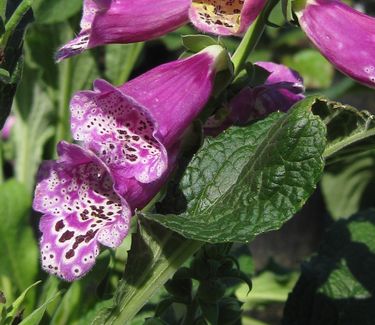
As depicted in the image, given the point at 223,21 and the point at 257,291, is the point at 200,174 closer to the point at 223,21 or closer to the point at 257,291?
the point at 223,21

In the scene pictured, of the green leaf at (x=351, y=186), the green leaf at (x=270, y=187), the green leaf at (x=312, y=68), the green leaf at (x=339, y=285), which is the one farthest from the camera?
the green leaf at (x=312, y=68)

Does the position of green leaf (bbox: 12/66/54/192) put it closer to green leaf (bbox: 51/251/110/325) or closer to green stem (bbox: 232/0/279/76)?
green leaf (bbox: 51/251/110/325)

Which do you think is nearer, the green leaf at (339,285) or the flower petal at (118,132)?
the flower petal at (118,132)

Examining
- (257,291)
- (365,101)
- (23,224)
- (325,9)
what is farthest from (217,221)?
(365,101)

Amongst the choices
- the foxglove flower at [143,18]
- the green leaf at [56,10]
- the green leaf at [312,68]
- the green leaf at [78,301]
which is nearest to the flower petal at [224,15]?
the foxglove flower at [143,18]

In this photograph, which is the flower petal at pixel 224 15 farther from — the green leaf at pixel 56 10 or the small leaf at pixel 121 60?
the small leaf at pixel 121 60

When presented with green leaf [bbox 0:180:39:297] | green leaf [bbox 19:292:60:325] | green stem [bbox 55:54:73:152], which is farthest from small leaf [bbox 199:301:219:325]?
green stem [bbox 55:54:73:152]

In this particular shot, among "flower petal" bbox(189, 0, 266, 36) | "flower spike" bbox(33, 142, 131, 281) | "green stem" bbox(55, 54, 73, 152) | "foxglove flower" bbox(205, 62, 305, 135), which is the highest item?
"flower petal" bbox(189, 0, 266, 36)
